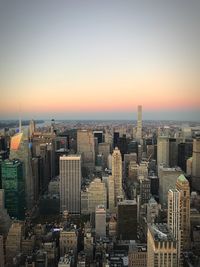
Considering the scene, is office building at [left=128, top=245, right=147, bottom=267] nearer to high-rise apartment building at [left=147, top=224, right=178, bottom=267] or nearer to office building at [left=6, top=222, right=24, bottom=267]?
high-rise apartment building at [left=147, top=224, right=178, bottom=267]

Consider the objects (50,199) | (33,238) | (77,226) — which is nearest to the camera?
(33,238)

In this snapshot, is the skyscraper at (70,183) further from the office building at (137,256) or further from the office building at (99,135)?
the office building at (137,256)

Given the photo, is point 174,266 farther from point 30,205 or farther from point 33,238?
point 30,205

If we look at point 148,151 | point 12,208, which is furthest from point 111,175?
point 12,208

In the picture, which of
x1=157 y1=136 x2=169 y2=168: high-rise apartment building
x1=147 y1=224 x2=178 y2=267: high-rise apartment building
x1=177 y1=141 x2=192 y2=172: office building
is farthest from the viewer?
x1=157 y1=136 x2=169 y2=168: high-rise apartment building

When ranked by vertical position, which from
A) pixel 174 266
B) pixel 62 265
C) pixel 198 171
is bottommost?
pixel 62 265

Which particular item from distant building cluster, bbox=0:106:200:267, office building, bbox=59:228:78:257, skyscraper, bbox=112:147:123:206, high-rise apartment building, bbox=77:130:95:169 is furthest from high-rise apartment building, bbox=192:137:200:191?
high-rise apartment building, bbox=77:130:95:169

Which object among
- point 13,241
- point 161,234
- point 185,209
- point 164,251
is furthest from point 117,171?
point 164,251
